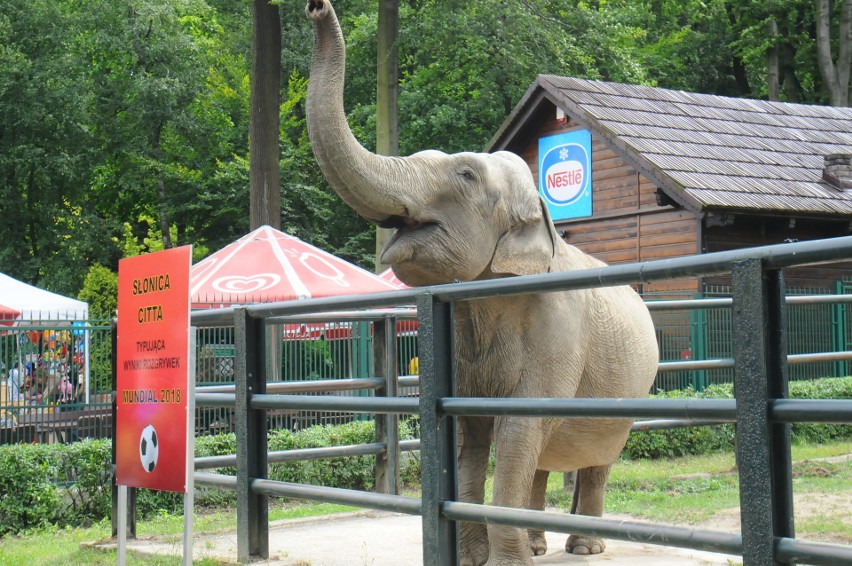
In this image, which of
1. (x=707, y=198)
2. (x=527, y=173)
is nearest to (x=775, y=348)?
(x=527, y=173)

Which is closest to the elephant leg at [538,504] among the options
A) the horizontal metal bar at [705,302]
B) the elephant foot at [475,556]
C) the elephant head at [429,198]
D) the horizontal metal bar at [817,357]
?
the elephant foot at [475,556]

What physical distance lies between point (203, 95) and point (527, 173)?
36225 millimetres

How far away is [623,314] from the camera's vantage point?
588 cm

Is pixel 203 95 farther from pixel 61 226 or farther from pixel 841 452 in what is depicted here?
pixel 841 452

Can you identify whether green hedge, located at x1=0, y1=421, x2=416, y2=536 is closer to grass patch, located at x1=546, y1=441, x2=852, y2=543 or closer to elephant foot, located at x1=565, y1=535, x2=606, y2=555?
grass patch, located at x1=546, y1=441, x2=852, y2=543

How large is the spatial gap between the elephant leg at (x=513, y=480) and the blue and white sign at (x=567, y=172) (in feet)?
61.2

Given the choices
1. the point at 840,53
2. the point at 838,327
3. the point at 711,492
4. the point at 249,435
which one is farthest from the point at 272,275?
the point at 840,53

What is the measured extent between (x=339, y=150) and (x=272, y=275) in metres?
10.7

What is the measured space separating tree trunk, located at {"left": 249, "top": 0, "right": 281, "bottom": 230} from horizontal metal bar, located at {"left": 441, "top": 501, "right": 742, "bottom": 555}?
19189 mm

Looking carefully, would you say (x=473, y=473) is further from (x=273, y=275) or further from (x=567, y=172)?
(x=567, y=172)

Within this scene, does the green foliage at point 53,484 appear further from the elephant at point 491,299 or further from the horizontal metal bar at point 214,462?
the elephant at point 491,299

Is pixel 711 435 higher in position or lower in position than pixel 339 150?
lower

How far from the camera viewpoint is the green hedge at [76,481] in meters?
10.4

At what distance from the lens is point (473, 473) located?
548 centimetres
